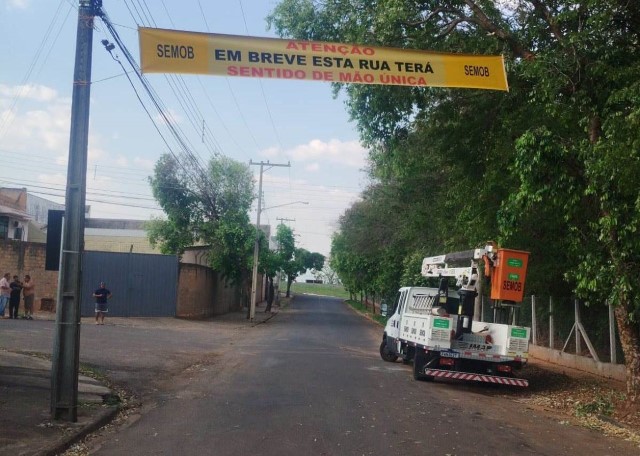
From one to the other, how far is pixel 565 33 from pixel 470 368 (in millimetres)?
6814

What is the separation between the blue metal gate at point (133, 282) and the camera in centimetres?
2936

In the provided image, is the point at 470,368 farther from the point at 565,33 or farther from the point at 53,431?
the point at 53,431

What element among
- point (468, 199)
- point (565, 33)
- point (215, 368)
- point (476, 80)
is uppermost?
point (565, 33)

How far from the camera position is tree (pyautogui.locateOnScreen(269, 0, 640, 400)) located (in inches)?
418

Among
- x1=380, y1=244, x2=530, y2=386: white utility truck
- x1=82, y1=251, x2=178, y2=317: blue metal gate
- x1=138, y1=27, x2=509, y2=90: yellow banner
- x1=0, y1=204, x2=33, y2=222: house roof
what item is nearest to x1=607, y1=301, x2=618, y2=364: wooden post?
x1=380, y1=244, x2=530, y2=386: white utility truck

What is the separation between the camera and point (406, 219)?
29.2 meters

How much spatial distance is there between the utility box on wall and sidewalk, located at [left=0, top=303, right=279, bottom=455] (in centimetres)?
712

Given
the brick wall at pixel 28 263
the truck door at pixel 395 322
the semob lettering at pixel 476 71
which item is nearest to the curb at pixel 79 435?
A: the semob lettering at pixel 476 71

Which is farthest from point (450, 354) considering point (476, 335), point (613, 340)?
point (613, 340)

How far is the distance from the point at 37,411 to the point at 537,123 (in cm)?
1021

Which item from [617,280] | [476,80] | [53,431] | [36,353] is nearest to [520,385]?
[617,280]

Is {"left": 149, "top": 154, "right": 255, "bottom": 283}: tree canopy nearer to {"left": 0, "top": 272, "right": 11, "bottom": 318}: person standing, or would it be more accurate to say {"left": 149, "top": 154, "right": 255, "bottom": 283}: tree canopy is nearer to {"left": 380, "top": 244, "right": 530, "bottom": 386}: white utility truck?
{"left": 0, "top": 272, "right": 11, "bottom": 318}: person standing

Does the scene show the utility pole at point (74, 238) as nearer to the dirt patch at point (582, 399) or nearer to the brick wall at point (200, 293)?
the dirt patch at point (582, 399)

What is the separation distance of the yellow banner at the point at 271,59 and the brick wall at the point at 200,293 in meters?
24.2
